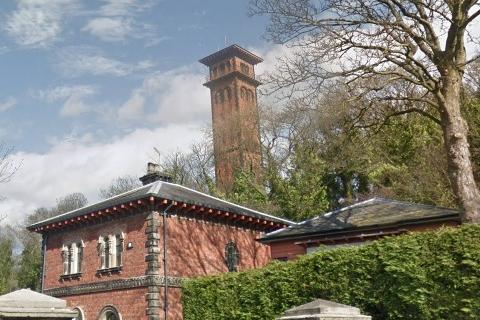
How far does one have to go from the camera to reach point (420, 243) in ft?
42.1

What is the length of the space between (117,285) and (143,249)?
1.96 meters

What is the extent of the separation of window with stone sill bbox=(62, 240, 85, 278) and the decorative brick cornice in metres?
0.67

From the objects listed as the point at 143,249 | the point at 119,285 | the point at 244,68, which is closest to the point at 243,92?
the point at 244,68

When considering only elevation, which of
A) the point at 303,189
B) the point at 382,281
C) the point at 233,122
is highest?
the point at 233,122

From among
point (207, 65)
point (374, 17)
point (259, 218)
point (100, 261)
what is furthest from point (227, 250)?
point (207, 65)

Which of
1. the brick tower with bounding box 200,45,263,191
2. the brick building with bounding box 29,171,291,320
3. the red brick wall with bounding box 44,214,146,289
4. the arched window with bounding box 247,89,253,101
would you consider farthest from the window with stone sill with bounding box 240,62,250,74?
the red brick wall with bounding box 44,214,146,289

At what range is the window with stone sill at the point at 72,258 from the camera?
22.7 meters

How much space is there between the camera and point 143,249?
2008cm

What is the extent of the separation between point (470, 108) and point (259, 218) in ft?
42.8

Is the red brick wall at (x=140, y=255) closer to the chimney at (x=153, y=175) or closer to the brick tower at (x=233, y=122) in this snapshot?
the chimney at (x=153, y=175)

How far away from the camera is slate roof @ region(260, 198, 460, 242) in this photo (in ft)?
56.3

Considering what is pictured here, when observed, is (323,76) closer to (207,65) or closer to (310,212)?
(310,212)

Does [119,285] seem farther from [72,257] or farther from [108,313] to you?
[72,257]

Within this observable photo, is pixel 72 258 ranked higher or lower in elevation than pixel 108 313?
higher
